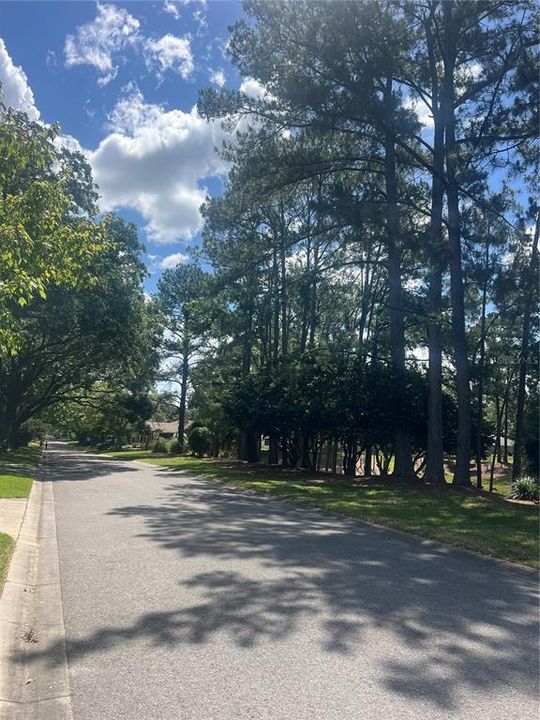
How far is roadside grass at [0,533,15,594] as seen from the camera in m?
6.55

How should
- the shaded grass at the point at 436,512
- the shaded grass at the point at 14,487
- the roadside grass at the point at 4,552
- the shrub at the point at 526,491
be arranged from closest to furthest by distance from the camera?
the roadside grass at the point at 4,552 → the shaded grass at the point at 436,512 → the shaded grass at the point at 14,487 → the shrub at the point at 526,491

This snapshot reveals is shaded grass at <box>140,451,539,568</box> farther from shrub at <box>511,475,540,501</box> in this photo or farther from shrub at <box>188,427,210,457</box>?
shrub at <box>188,427,210,457</box>

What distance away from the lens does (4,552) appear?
7559mm

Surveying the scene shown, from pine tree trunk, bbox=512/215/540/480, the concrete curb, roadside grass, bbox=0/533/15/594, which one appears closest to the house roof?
pine tree trunk, bbox=512/215/540/480

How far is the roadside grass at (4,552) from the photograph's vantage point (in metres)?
6.55

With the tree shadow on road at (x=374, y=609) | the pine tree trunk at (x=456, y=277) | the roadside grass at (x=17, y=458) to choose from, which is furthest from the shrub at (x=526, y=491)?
the roadside grass at (x=17, y=458)

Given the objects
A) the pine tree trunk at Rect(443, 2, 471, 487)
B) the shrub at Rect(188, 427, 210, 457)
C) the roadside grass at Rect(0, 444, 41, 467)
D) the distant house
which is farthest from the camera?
the distant house

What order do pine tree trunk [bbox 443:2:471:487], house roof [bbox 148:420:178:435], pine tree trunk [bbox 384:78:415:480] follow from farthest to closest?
house roof [bbox 148:420:178:435] < pine tree trunk [bbox 384:78:415:480] < pine tree trunk [bbox 443:2:471:487]

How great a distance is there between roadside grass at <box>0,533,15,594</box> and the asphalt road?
2.16 feet

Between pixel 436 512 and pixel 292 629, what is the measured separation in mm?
8599

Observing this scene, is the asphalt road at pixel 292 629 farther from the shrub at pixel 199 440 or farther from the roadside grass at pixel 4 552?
the shrub at pixel 199 440

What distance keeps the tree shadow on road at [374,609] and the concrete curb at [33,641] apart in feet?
0.97

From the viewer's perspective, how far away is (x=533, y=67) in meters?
16.8

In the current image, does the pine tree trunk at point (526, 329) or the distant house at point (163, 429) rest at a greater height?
the pine tree trunk at point (526, 329)
